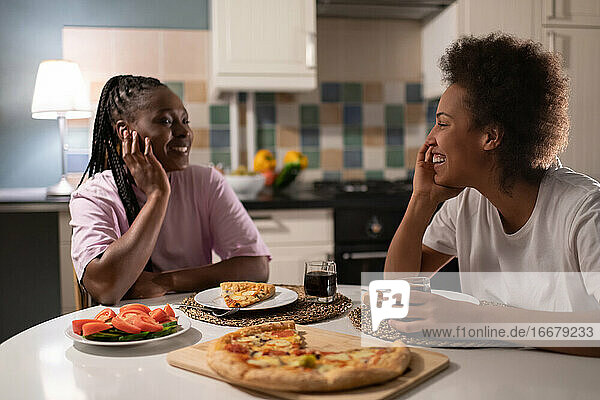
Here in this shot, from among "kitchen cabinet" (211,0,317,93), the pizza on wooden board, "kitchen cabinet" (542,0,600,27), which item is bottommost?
the pizza on wooden board

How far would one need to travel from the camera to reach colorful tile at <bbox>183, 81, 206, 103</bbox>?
128 inches

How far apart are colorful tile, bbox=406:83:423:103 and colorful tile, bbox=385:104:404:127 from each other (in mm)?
72

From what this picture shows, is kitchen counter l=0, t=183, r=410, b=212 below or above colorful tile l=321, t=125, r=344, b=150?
below

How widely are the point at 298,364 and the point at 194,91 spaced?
2.63 metres

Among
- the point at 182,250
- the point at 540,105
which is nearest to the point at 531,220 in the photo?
the point at 540,105

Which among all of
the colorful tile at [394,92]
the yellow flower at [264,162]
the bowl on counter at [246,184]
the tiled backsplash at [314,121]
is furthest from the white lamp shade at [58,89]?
the colorful tile at [394,92]

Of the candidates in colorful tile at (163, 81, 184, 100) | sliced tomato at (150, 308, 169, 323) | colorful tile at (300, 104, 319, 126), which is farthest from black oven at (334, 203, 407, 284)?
sliced tomato at (150, 308, 169, 323)

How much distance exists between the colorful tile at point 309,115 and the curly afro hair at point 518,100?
209 cm

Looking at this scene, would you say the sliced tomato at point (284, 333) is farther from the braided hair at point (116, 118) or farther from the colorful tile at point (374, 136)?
the colorful tile at point (374, 136)

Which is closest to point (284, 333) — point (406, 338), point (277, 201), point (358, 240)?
point (406, 338)

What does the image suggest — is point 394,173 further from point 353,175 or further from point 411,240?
point 411,240

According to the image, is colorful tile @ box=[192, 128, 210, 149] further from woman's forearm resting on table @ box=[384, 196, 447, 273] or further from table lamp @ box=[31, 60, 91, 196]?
woman's forearm resting on table @ box=[384, 196, 447, 273]

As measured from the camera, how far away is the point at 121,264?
54.7 inches

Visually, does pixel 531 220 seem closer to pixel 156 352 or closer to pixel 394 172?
pixel 156 352
